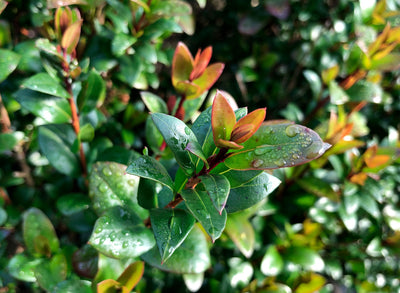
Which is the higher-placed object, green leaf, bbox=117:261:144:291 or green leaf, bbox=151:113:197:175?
green leaf, bbox=151:113:197:175

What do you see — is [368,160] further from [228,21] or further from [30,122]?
[30,122]

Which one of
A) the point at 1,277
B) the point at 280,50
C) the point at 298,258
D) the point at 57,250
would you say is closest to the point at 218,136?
the point at 57,250

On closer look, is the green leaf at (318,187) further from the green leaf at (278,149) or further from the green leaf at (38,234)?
the green leaf at (38,234)

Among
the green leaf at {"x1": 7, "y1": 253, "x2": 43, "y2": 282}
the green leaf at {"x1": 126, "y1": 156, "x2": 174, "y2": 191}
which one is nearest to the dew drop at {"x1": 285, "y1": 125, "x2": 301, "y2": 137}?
the green leaf at {"x1": 126, "y1": 156, "x2": 174, "y2": 191}

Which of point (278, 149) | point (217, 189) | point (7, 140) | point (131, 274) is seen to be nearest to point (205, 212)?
point (217, 189)

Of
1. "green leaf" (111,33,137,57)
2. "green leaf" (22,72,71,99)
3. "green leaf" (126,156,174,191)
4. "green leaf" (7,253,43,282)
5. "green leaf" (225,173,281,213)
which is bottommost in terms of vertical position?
"green leaf" (7,253,43,282)

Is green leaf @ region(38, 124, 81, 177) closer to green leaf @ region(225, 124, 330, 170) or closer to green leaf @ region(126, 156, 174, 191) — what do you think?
green leaf @ region(126, 156, 174, 191)

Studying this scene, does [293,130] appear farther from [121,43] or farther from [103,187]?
[121,43]
